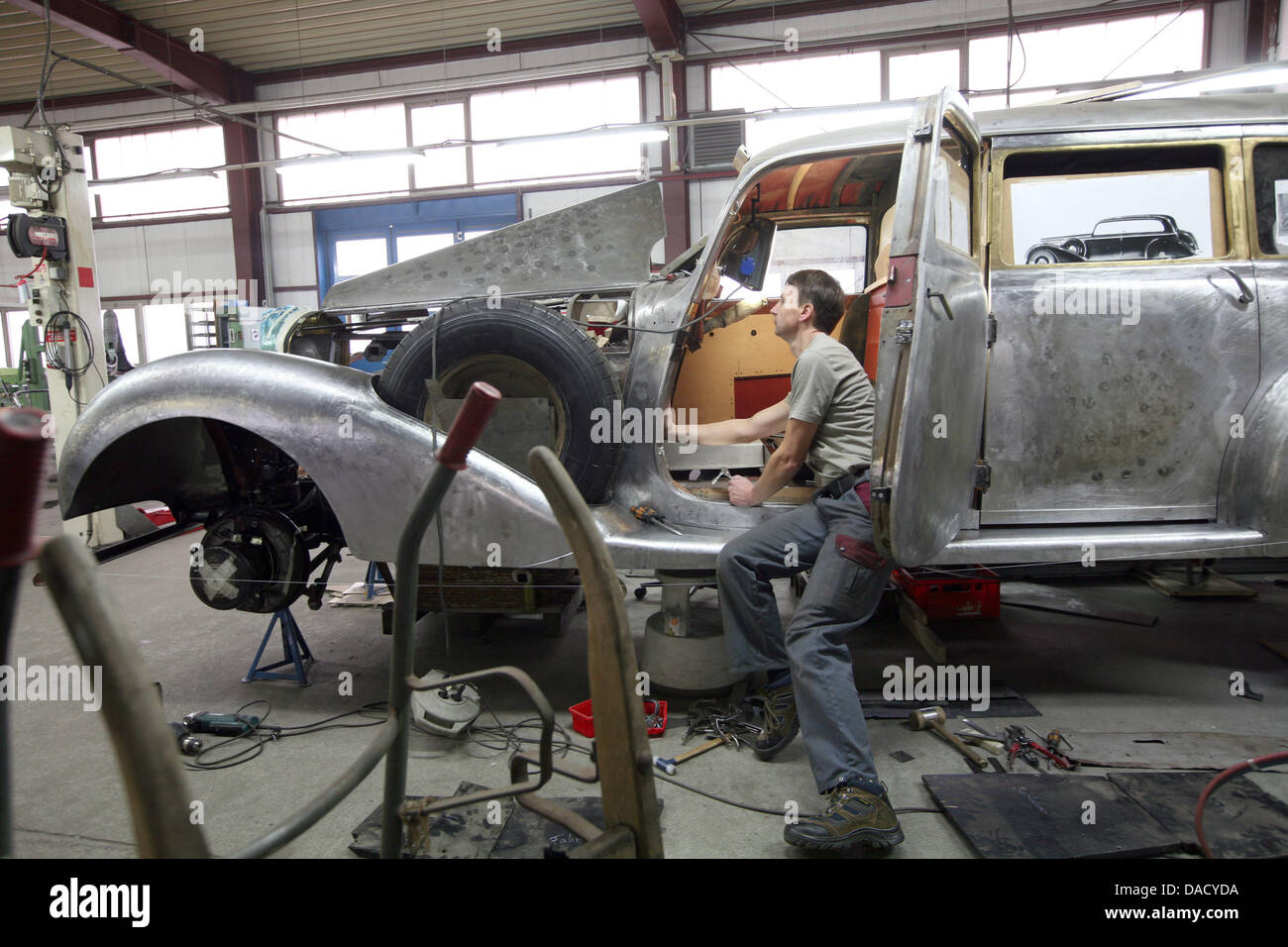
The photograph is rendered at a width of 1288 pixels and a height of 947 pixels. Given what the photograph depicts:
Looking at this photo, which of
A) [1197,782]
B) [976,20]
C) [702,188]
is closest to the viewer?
[1197,782]

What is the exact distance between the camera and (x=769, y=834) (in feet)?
7.21

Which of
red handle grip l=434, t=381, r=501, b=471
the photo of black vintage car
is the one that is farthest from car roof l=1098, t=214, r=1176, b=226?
red handle grip l=434, t=381, r=501, b=471

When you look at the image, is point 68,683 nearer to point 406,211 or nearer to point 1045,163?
point 1045,163

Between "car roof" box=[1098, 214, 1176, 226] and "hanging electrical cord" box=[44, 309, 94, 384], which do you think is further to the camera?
"hanging electrical cord" box=[44, 309, 94, 384]

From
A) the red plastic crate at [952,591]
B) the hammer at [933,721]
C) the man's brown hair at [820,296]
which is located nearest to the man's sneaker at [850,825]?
the hammer at [933,721]

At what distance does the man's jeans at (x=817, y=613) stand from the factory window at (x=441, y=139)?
34.4 ft

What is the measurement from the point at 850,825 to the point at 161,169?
1498 centimetres

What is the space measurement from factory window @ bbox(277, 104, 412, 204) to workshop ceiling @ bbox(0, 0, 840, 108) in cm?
81

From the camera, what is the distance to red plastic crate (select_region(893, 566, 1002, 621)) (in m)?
3.71

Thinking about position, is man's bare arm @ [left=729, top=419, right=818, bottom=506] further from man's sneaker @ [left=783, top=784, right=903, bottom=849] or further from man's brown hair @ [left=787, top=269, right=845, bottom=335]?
man's sneaker @ [left=783, top=784, right=903, bottom=849]

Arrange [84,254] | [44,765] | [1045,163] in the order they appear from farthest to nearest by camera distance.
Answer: [84,254] → [1045,163] → [44,765]

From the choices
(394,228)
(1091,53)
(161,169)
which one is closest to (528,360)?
(1091,53)

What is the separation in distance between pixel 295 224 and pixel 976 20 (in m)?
10.4

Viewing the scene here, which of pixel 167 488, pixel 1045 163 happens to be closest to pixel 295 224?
pixel 167 488
